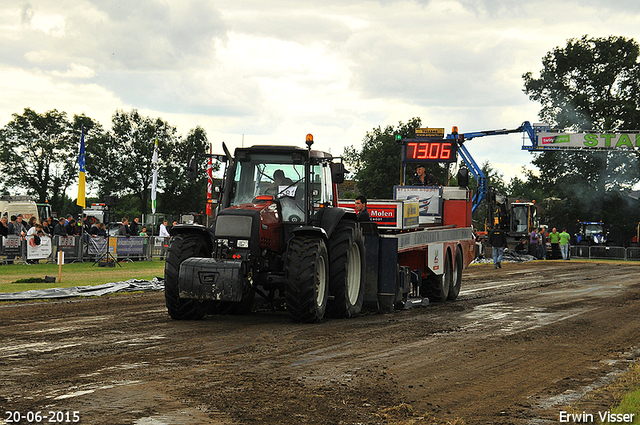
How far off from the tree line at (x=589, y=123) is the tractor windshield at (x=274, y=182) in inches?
1589

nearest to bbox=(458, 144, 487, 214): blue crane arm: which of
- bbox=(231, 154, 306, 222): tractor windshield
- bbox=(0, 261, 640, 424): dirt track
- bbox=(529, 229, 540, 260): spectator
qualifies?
bbox=(529, 229, 540, 260): spectator

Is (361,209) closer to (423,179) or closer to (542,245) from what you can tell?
(423,179)

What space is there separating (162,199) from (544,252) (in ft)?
139

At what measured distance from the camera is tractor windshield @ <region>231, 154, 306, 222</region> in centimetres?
1094

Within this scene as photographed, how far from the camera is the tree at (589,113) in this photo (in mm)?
51688

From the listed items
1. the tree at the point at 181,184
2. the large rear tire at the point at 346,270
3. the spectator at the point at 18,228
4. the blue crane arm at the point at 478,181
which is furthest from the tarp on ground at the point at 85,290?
the tree at the point at 181,184

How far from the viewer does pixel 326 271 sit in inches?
426

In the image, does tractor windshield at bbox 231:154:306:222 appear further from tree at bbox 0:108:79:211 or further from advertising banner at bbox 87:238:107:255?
tree at bbox 0:108:79:211

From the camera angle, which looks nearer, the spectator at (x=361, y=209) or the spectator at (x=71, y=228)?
the spectator at (x=361, y=209)

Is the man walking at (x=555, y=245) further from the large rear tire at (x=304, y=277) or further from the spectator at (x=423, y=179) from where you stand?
the large rear tire at (x=304, y=277)

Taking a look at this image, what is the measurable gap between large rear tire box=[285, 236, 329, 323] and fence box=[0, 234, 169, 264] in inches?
582

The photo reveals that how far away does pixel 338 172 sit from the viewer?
38.2 ft

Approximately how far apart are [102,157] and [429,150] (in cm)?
5865

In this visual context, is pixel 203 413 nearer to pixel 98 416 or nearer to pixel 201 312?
pixel 98 416
